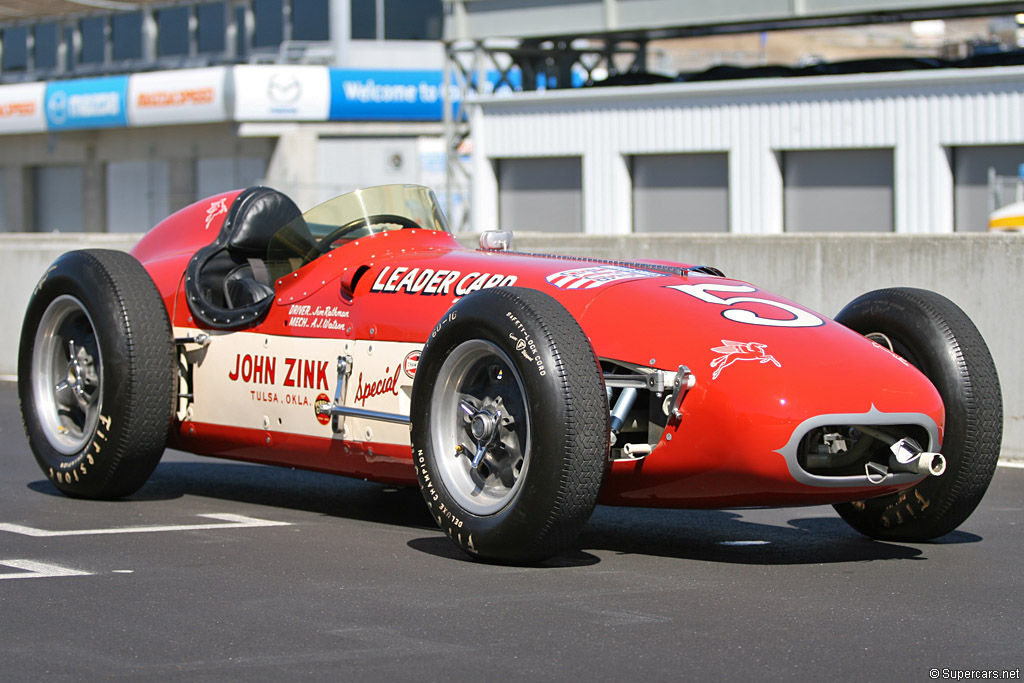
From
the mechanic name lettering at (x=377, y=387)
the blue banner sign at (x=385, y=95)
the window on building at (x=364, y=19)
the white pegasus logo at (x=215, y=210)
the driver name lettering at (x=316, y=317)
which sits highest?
the window on building at (x=364, y=19)

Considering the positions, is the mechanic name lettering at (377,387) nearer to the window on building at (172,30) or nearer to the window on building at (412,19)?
the window on building at (412,19)

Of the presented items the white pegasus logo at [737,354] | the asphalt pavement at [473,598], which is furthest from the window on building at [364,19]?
the white pegasus logo at [737,354]

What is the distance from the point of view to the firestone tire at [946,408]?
608 cm

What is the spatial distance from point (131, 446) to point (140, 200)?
38403mm

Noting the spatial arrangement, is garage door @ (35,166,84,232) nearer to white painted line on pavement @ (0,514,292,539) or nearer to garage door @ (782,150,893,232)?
garage door @ (782,150,893,232)

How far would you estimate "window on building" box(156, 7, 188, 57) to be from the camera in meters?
45.0

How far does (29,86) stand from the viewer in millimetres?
45062

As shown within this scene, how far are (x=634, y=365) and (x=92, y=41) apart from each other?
44.8m

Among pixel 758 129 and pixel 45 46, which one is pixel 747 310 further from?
pixel 45 46

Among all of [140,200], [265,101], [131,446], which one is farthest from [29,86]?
[131,446]

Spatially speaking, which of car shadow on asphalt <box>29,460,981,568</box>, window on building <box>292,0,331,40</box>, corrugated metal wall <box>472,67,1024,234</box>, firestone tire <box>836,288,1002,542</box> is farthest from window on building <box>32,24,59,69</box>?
firestone tire <box>836,288,1002,542</box>

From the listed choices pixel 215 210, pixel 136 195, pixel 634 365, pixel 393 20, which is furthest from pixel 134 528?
pixel 136 195

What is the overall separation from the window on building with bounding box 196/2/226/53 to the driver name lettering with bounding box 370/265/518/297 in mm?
38801

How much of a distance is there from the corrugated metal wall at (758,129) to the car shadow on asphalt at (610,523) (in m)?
18.9
